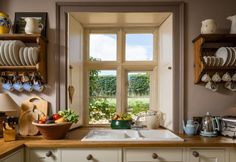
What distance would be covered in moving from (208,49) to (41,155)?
1751 mm

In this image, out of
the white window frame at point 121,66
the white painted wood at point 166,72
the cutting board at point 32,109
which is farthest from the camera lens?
the white window frame at point 121,66

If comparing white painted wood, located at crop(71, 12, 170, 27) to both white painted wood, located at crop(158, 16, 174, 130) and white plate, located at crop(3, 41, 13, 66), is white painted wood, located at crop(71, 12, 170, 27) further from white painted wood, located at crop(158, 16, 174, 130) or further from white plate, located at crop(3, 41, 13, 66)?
white plate, located at crop(3, 41, 13, 66)

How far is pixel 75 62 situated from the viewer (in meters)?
2.54

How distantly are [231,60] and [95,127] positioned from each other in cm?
153

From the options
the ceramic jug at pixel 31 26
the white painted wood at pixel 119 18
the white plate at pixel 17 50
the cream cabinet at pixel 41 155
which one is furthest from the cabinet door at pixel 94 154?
the white painted wood at pixel 119 18

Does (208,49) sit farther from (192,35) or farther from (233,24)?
(233,24)

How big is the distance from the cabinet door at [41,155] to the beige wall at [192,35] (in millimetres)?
531

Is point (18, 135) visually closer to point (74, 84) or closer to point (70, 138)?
point (70, 138)

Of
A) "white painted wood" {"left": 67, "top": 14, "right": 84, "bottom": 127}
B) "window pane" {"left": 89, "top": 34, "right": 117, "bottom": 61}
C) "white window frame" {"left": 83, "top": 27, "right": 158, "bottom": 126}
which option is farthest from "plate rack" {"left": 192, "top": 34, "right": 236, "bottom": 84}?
"white painted wood" {"left": 67, "top": 14, "right": 84, "bottom": 127}

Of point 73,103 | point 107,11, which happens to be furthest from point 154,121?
point 107,11

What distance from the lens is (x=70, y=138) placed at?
2.08 metres

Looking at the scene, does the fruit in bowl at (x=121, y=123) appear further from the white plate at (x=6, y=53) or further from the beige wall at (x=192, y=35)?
the white plate at (x=6, y=53)

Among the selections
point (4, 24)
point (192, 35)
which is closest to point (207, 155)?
point (192, 35)

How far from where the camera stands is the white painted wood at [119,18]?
2447 millimetres
